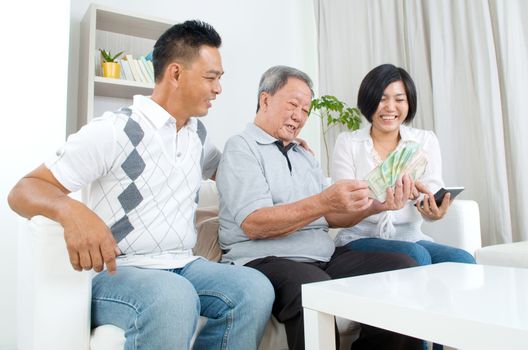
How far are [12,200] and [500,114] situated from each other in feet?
8.07

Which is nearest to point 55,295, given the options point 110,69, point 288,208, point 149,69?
point 288,208

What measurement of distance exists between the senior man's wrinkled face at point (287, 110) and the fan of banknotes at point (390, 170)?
35cm

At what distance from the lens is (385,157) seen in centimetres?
191

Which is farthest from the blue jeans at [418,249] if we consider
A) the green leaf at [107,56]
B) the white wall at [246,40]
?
the white wall at [246,40]

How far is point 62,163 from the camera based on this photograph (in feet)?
3.59

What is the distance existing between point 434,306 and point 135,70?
8.74ft

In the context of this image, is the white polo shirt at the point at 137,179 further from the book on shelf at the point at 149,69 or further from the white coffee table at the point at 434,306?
the book on shelf at the point at 149,69

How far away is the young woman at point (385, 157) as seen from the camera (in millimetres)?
1654

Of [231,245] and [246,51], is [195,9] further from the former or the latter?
[231,245]

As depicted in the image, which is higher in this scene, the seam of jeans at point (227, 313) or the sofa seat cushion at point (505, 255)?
the sofa seat cushion at point (505, 255)

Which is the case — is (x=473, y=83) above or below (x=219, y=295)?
above

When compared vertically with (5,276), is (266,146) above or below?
above

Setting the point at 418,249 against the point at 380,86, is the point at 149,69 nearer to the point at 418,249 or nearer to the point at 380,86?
the point at 380,86

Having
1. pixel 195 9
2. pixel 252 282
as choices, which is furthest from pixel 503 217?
pixel 195 9
